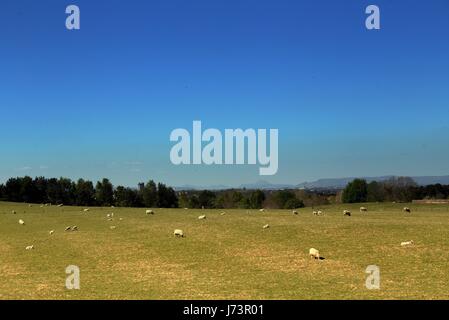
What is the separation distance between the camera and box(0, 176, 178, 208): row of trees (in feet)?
463

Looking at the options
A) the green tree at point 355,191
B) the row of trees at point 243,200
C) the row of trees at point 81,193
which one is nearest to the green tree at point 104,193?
the row of trees at point 81,193

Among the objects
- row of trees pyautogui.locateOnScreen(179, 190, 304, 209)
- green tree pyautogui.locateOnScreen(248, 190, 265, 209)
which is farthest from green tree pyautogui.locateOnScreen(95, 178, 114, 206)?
green tree pyautogui.locateOnScreen(248, 190, 265, 209)

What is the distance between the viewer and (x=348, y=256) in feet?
76.3

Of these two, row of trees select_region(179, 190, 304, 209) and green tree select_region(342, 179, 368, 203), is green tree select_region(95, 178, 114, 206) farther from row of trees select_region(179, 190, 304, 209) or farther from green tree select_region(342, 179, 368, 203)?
green tree select_region(342, 179, 368, 203)

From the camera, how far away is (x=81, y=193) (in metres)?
160

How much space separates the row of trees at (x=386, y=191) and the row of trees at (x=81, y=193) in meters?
65.4

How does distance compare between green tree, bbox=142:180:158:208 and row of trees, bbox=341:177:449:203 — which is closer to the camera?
row of trees, bbox=341:177:449:203

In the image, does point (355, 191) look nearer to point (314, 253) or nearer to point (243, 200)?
point (243, 200)

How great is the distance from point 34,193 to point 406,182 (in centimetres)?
11353

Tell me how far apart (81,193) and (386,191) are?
92.8m

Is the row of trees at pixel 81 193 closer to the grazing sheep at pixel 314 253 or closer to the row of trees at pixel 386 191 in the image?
the row of trees at pixel 386 191

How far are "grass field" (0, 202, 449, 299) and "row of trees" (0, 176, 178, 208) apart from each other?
113114mm

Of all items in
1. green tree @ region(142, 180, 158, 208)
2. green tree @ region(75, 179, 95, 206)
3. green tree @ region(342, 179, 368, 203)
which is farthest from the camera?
green tree @ region(142, 180, 158, 208)

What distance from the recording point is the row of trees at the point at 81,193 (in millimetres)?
141250
